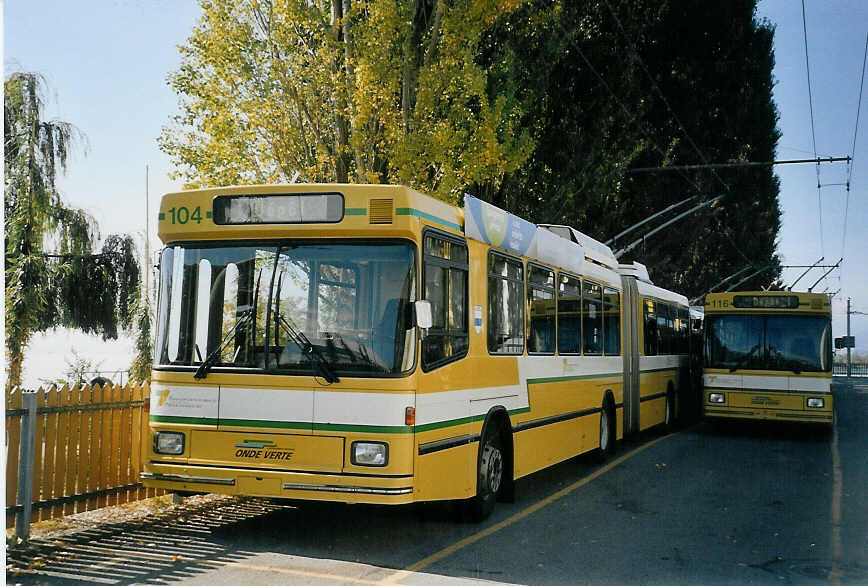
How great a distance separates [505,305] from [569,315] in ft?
8.98

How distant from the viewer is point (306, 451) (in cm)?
762

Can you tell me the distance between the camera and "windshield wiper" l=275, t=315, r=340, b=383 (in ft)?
24.9

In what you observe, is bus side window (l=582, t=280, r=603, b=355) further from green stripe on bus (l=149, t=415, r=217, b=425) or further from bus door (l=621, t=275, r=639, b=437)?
green stripe on bus (l=149, t=415, r=217, b=425)

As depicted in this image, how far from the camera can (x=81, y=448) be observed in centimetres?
897

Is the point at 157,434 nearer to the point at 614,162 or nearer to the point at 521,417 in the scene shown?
the point at 521,417

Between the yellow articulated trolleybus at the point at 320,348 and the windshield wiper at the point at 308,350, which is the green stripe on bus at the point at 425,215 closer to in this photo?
the yellow articulated trolleybus at the point at 320,348

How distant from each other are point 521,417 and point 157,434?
3.92m

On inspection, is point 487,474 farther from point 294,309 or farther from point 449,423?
point 294,309

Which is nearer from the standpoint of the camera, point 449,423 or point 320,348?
point 320,348

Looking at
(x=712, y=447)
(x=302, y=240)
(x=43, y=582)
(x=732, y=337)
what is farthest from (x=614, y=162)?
(x=43, y=582)

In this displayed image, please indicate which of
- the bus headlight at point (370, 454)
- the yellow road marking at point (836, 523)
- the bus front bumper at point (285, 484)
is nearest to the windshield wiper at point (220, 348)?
the bus front bumper at point (285, 484)

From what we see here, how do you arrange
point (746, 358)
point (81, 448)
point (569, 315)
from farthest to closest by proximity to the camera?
point (746, 358) < point (569, 315) < point (81, 448)

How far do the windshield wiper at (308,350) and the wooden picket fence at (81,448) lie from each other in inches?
96.9

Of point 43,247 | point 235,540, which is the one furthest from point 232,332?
point 43,247
